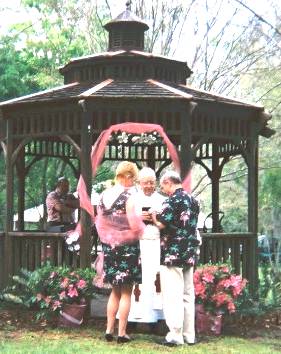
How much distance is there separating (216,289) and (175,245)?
155 cm

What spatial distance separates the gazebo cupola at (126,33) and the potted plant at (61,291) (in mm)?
4093

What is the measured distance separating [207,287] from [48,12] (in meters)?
13.0

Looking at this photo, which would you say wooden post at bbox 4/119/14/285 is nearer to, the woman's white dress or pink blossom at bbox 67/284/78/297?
pink blossom at bbox 67/284/78/297

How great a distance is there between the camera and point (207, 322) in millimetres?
8430

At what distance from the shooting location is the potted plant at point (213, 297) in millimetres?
8414

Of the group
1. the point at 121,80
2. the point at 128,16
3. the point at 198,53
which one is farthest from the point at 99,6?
the point at 121,80

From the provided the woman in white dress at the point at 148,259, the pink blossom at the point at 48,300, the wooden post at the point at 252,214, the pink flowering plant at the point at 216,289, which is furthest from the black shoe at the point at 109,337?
the wooden post at the point at 252,214

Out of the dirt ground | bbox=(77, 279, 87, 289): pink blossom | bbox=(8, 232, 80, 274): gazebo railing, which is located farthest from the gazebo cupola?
the dirt ground

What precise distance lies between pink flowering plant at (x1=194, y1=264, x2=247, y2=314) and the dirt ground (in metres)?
0.44

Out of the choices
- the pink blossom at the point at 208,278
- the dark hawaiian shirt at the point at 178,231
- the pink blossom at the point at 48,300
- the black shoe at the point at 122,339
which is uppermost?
the dark hawaiian shirt at the point at 178,231

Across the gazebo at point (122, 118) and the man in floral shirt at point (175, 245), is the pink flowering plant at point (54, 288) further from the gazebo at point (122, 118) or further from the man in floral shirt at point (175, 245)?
the man in floral shirt at point (175, 245)

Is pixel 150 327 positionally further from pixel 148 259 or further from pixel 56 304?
pixel 56 304

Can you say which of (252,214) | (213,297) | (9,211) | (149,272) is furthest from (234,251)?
(9,211)

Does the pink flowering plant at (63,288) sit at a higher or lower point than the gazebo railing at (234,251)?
lower
